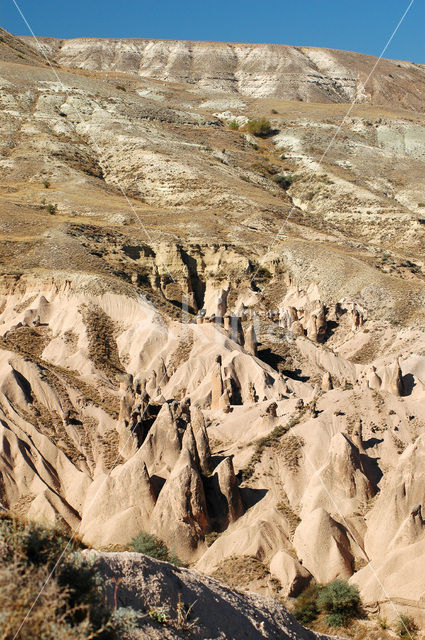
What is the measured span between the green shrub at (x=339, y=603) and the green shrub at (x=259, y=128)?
104486 millimetres

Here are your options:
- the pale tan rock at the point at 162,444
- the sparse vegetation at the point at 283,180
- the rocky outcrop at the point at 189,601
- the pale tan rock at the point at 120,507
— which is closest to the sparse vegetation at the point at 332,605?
the rocky outcrop at the point at 189,601

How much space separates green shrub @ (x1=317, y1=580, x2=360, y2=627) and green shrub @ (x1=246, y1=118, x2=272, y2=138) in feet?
343

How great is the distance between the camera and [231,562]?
23.4 m

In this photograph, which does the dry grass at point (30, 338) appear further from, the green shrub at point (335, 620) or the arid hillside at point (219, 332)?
the green shrub at point (335, 620)

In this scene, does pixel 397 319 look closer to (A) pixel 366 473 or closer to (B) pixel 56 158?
(A) pixel 366 473

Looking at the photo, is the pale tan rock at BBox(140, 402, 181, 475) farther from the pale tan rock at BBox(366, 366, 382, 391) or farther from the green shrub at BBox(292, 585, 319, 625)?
the pale tan rock at BBox(366, 366, 382, 391)

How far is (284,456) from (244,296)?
35.2 m

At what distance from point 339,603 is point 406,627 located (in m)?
2.21

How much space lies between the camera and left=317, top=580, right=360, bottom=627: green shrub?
20672mm

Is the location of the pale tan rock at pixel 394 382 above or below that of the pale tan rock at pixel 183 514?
above

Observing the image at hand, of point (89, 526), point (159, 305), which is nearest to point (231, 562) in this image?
point (89, 526)

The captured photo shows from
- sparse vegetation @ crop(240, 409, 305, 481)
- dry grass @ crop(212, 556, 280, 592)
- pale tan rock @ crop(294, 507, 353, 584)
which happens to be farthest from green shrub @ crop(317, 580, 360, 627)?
sparse vegetation @ crop(240, 409, 305, 481)

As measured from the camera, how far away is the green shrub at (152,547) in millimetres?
23325

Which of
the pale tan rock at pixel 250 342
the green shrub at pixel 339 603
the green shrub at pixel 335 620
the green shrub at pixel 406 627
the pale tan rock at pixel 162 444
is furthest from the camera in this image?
the pale tan rock at pixel 250 342
